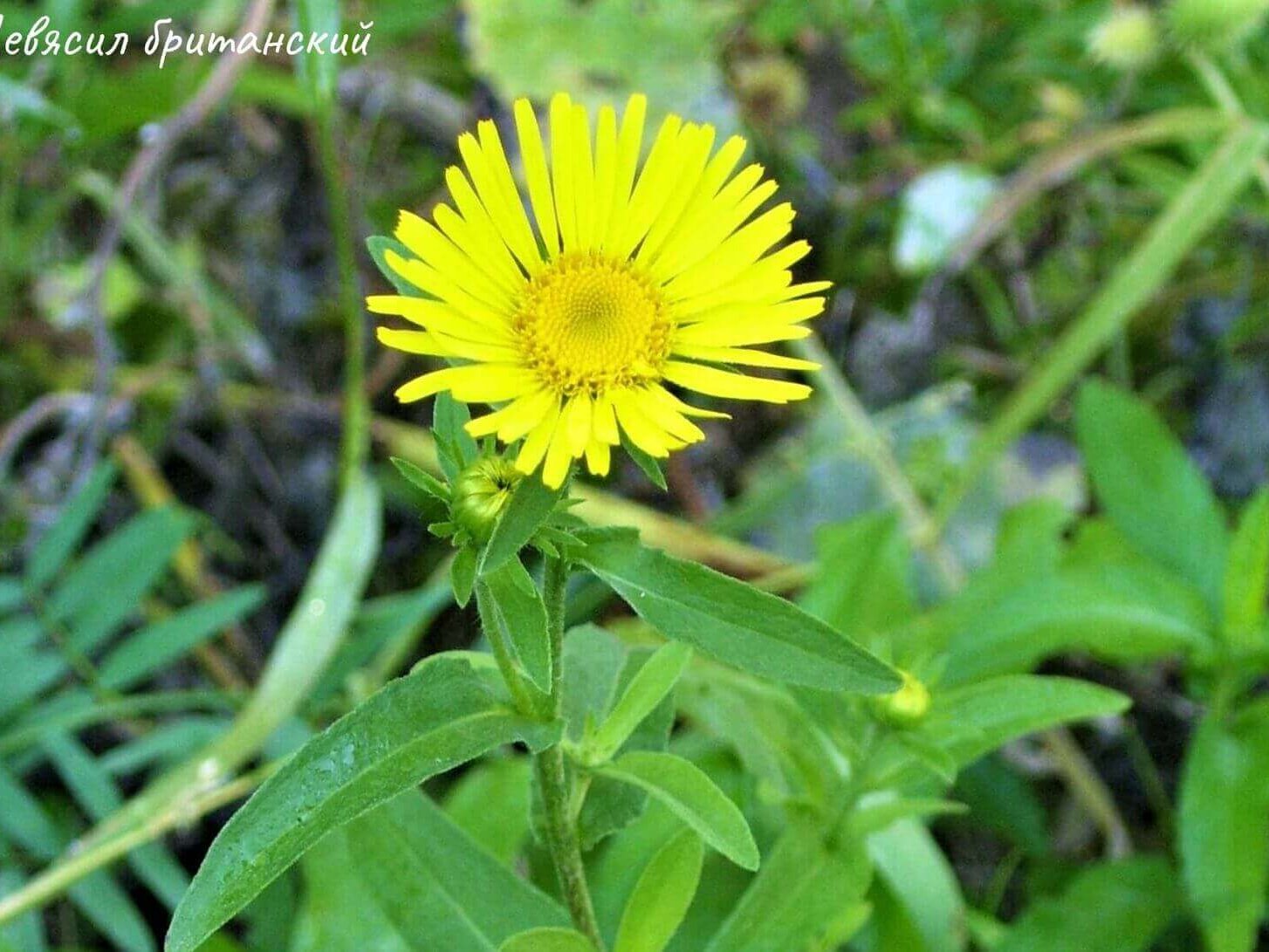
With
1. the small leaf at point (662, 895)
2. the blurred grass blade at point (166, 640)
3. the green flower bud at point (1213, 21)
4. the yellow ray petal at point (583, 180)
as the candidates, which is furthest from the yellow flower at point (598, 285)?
the green flower bud at point (1213, 21)

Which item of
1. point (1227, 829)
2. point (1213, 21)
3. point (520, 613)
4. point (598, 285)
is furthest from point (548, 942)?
point (1213, 21)

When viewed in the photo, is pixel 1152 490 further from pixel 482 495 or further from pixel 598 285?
pixel 482 495

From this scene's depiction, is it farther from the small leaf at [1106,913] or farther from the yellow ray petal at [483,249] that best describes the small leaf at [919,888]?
the yellow ray petal at [483,249]

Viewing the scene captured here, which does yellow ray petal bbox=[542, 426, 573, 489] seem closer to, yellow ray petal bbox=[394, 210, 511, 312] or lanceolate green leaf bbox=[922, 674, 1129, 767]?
yellow ray petal bbox=[394, 210, 511, 312]

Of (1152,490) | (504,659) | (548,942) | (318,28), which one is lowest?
(1152,490)

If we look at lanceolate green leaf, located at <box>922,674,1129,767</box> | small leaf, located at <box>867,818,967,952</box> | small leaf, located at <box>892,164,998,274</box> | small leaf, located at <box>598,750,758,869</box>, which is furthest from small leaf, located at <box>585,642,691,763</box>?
small leaf, located at <box>892,164,998,274</box>
